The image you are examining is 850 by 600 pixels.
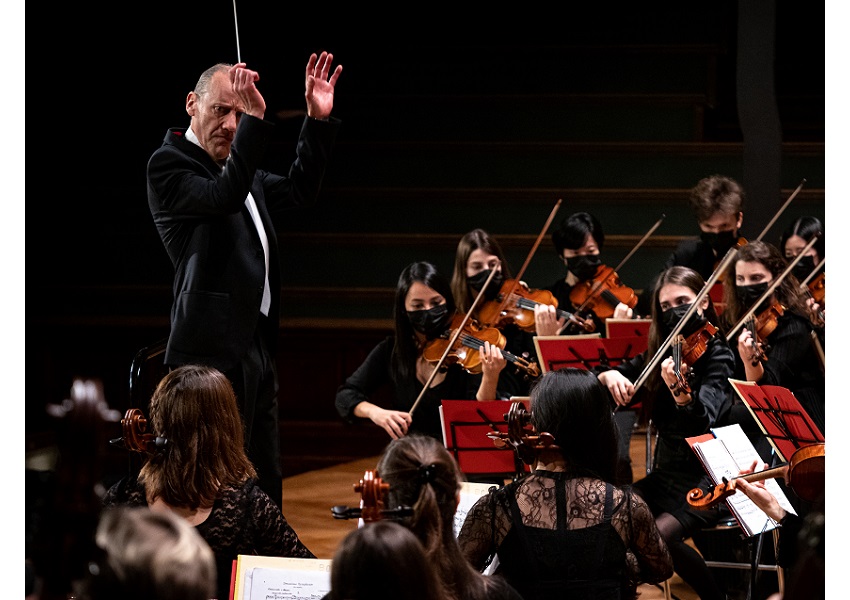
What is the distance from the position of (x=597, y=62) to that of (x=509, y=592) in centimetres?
539

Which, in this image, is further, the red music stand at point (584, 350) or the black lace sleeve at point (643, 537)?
the red music stand at point (584, 350)

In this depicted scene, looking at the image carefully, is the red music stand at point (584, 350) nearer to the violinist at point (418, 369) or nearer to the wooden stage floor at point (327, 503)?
the violinist at point (418, 369)

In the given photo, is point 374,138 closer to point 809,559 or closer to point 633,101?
point 633,101

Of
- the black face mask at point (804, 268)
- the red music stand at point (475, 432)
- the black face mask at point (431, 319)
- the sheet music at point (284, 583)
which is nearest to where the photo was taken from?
the sheet music at point (284, 583)

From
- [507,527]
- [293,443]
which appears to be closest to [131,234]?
[293,443]

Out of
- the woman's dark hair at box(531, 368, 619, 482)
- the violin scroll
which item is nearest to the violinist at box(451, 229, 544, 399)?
the violin scroll

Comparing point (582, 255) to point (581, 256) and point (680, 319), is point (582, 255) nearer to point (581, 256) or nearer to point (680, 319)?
point (581, 256)

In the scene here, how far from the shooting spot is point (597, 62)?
6.59 meters

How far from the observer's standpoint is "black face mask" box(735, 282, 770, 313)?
364 centimetres

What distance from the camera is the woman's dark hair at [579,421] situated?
6.63 ft

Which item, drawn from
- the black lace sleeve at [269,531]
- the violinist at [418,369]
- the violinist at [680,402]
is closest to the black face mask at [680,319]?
the violinist at [680,402]

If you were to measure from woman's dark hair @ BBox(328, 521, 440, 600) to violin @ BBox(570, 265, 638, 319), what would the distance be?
10.5 ft

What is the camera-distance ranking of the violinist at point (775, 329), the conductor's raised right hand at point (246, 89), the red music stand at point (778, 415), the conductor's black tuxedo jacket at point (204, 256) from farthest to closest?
the violinist at point (775, 329) < the red music stand at point (778, 415) < the conductor's black tuxedo jacket at point (204, 256) < the conductor's raised right hand at point (246, 89)

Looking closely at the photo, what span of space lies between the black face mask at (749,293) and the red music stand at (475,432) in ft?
3.94
